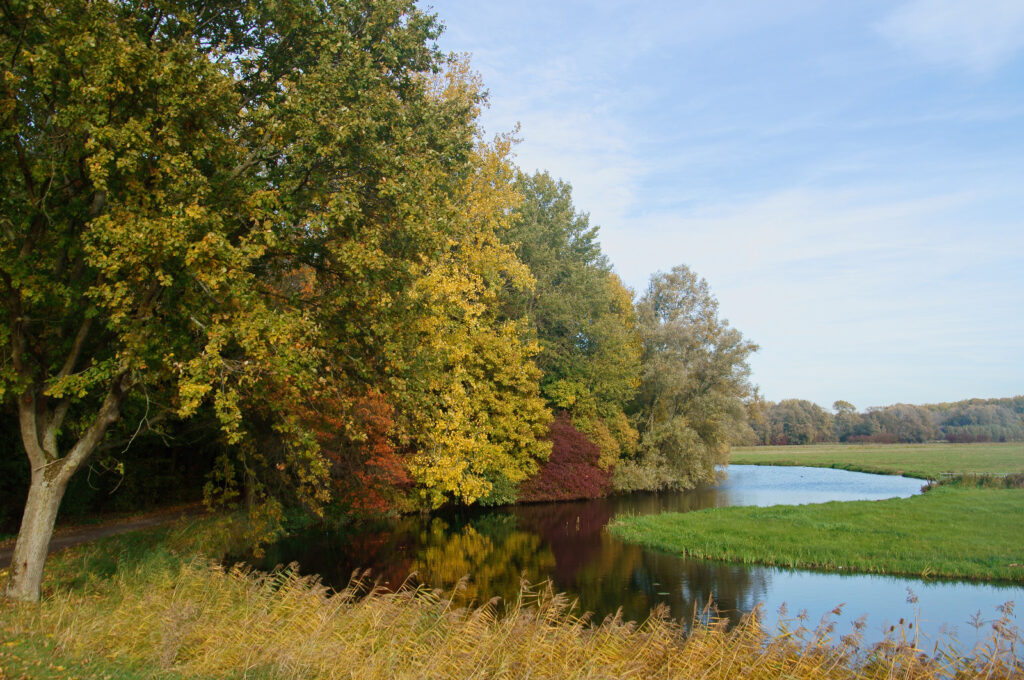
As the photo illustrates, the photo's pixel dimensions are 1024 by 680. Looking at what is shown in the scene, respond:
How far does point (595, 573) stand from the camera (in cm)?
1714

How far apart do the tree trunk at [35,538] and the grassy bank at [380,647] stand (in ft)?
2.38

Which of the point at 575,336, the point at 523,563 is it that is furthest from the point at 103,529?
the point at 575,336

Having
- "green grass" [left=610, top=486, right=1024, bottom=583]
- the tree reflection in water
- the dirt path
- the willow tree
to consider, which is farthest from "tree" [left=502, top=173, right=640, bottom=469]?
the willow tree

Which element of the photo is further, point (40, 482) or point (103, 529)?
point (103, 529)

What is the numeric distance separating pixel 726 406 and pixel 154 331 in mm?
37883

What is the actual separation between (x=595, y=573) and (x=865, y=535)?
363 inches

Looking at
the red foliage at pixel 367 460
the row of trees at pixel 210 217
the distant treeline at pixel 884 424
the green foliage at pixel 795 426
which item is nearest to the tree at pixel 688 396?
the red foliage at pixel 367 460

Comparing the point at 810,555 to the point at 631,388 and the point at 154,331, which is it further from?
the point at 631,388

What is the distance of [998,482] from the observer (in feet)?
110

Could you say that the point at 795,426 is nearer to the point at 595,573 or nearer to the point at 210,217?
the point at 595,573

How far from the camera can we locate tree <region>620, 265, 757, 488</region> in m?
40.3

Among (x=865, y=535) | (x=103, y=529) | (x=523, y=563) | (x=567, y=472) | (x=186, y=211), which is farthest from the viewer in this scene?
(x=567, y=472)

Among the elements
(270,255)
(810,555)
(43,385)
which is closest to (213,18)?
(270,255)

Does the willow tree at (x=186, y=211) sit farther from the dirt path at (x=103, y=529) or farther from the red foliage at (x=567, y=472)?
the red foliage at (x=567, y=472)
